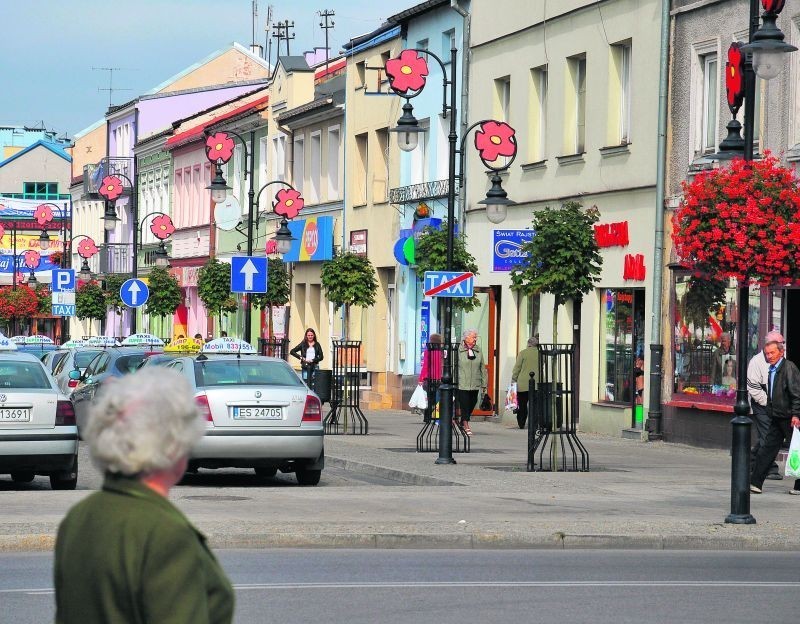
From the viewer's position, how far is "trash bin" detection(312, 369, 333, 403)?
30708mm

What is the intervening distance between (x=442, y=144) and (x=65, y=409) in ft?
73.2

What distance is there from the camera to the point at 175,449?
12.9ft

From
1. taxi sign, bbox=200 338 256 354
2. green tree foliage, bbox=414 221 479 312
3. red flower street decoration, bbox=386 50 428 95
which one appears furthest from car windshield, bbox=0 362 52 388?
green tree foliage, bbox=414 221 479 312

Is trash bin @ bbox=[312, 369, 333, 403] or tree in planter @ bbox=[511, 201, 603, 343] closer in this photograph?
tree in planter @ bbox=[511, 201, 603, 343]

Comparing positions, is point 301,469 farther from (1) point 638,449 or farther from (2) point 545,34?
(2) point 545,34

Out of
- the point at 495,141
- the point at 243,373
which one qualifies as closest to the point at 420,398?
the point at 495,141

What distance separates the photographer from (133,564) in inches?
149

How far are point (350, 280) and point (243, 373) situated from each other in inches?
578

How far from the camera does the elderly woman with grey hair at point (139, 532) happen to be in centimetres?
380

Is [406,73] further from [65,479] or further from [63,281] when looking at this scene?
[63,281]

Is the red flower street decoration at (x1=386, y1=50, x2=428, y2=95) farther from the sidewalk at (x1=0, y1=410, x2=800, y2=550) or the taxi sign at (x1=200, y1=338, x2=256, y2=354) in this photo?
the sidewalk at (x1=0, y1=410, x2=800, y2=550)

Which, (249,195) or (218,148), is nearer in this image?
Result: (249,195)

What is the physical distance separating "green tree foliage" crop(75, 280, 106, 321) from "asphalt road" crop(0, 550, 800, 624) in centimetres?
5542

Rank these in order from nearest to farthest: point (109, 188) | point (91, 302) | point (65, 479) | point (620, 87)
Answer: point (65, 479), point (620, 87), point (109, 188), point (91, 302)
